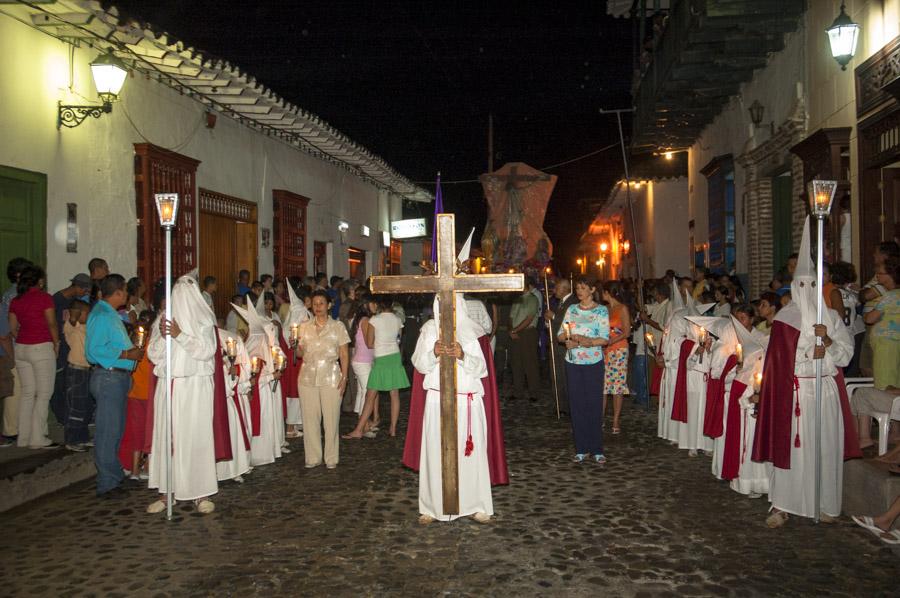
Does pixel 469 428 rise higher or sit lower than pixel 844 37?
lower

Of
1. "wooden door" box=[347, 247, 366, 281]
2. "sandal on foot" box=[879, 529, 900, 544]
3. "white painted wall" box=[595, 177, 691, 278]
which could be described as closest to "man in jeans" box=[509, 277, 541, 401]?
"sandal on foot" box=[879, 529, 900, 544]

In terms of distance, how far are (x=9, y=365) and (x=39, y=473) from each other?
5.08 ft

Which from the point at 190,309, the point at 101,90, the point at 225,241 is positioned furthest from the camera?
the point at 225,241

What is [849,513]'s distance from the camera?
6.59 metres

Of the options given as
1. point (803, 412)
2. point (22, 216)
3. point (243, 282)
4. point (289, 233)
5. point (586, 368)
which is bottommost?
point (803, 412)

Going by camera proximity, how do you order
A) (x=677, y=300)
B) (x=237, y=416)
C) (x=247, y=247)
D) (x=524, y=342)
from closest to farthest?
1. (x=237, y=416)
2. (x=677, y=300)
3. (x=524, y=342)
4. (x=247, y=247)

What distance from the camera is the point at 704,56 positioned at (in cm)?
1400

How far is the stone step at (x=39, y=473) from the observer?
7.34 m

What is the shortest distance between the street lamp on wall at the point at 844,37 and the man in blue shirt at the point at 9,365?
32.0 feet

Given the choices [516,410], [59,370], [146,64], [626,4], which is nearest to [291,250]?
[146,64]

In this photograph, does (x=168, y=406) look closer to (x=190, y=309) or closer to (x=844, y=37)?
(x=190, y=309)

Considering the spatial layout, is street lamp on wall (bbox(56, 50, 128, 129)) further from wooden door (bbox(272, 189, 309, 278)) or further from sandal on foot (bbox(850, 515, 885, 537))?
sandal on foot (bbox(850, 515, 885, 537))

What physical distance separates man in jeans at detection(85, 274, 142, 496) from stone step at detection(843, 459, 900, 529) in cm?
625

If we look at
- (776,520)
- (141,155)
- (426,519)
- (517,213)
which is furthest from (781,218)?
(141,155)
